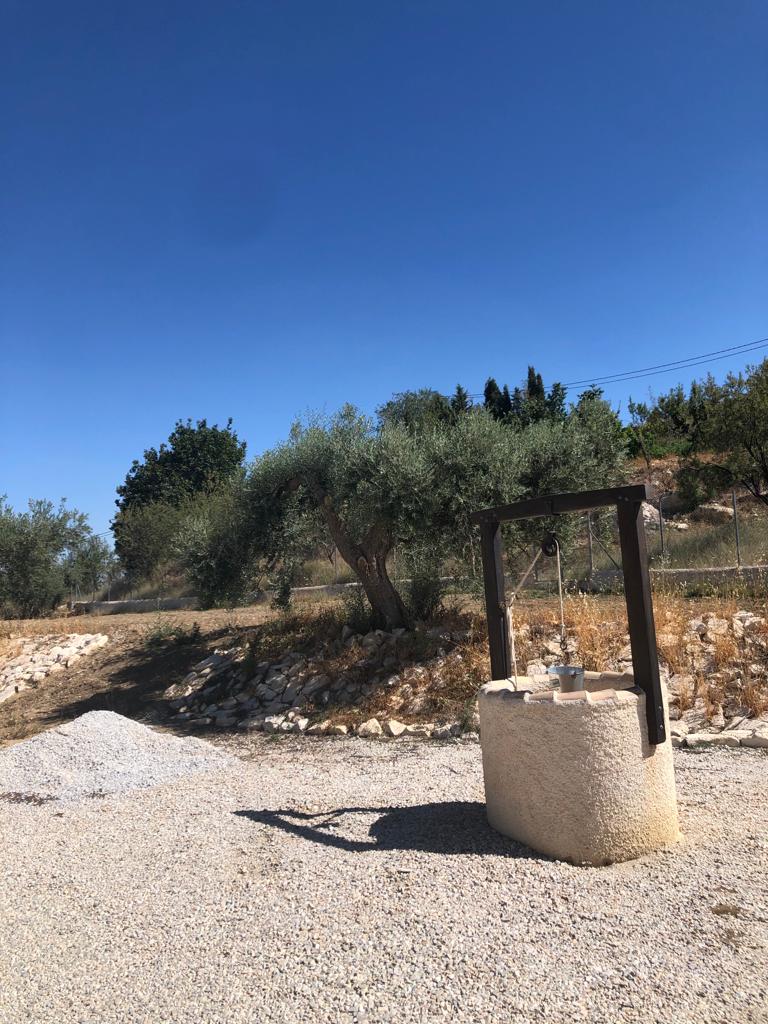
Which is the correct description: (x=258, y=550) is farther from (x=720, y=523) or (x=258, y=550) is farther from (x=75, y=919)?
(x=720, y=523)

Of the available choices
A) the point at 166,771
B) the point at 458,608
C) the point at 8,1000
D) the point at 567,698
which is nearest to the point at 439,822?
the point at 567,698

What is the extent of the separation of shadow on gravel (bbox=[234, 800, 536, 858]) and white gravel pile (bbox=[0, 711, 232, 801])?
2525mm

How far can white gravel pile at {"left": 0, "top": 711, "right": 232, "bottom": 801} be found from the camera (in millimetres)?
8281

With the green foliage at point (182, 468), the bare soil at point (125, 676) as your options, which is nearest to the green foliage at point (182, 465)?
the green foliage at point (182, 468)

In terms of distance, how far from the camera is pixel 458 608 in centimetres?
1363

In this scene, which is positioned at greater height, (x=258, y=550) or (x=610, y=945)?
(x=258, y=550)

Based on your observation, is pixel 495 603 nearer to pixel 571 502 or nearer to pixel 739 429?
pixel 571 502

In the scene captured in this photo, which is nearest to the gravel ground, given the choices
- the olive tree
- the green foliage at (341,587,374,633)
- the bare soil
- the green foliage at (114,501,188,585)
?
the olive tree

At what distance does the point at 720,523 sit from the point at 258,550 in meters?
18.5

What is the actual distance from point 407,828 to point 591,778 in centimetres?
167

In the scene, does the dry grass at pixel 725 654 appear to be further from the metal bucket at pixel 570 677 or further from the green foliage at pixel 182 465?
the green foliage at pixel 182 465

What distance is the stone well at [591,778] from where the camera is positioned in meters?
4.82

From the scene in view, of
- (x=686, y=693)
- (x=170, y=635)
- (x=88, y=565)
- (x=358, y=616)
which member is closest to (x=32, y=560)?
(x=88, y=565)

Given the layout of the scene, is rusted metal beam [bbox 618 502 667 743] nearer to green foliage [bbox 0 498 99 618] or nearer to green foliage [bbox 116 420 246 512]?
green foliage [bbox 0 498 99 618]
